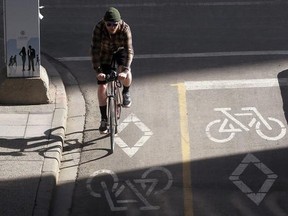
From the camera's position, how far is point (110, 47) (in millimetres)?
11594

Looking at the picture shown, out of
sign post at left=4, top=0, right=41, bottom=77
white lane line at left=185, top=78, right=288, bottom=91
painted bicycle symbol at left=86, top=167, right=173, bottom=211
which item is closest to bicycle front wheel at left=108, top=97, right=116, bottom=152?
painted bicycle symbol at left=86, top=167, right=173, bottom=211

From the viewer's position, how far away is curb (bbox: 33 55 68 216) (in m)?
10.4

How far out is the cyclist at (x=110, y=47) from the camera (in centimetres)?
1130

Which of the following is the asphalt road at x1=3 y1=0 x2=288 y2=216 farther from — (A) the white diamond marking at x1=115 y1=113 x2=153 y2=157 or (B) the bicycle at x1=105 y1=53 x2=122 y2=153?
(B) the bicycle at x1=105 y1=53 x2=122 y2=153

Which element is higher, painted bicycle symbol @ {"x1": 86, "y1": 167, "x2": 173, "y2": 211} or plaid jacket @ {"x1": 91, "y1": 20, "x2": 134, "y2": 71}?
plaid jacket @ {"x1": 91, "y1": 20, "x2": 134, "y2": 71}

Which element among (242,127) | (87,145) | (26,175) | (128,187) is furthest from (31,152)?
(242,127)

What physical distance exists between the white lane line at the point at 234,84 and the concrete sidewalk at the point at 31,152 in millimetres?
2135

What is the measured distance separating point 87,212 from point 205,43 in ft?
19.0

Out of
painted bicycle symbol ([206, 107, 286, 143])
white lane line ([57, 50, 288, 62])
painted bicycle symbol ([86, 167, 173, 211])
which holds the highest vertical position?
white lane line ([57, 50, 288, 62])

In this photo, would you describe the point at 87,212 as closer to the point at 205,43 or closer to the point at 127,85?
the point at 127,85

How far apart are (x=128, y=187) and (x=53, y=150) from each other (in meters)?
1.33

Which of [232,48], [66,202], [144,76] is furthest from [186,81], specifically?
[66,202]

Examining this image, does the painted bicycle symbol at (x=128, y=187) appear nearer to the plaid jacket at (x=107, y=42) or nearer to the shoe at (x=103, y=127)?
the shoe at (x=103, y=127)

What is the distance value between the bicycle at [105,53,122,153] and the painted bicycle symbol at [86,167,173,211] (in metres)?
0.63
